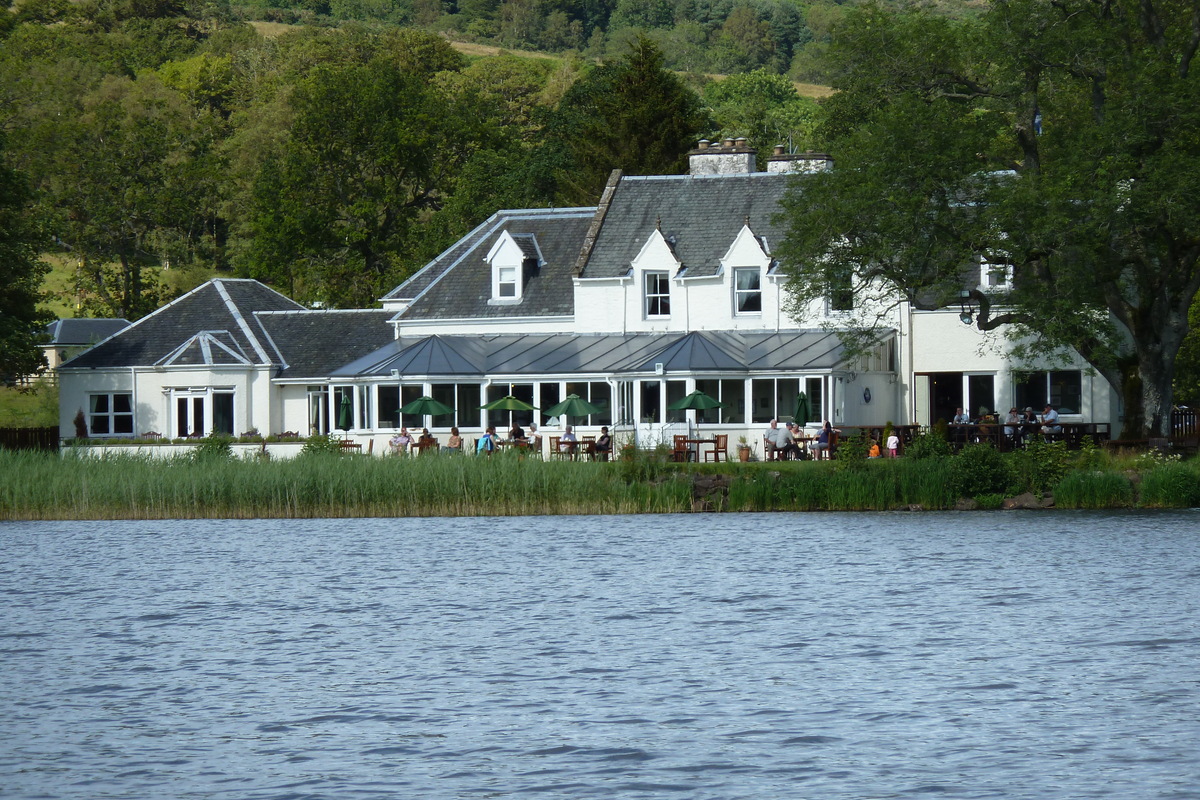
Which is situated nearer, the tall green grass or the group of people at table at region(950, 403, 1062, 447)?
the tall green grass

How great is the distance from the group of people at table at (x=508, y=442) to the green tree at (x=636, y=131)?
68.4ft

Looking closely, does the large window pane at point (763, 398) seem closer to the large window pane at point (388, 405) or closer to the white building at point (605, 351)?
the white building at point (605, 351)

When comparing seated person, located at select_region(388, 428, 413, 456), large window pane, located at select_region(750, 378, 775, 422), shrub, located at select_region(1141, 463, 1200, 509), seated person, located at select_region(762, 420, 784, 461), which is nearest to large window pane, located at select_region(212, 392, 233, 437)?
seated person, located at select_region(388, 428, 413, 456)

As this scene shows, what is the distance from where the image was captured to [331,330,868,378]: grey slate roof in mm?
47281

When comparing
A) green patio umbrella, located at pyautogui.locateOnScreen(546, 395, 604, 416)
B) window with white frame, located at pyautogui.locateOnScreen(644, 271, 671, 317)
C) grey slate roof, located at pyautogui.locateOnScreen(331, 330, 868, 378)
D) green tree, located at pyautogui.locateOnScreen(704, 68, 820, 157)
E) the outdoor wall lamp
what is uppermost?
green tree, located at pyautogui.locateOnScreen(704, 68, 820, 157)

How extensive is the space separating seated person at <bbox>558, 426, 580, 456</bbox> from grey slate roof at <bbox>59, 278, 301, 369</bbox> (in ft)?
45.3

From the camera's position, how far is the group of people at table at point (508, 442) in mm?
43750

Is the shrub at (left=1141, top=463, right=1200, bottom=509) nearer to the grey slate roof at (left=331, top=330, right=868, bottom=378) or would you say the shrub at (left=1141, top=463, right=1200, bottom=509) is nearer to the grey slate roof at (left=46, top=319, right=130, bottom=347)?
the grey slate roof at (left=331, top=330, right=868, bottom=378)

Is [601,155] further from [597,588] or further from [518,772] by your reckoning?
[518,772]

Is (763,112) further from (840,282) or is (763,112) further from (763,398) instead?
(840,282)

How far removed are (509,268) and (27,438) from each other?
50.8 ft

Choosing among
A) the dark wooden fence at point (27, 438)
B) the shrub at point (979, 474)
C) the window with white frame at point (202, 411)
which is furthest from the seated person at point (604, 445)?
the dark wooden fence at point (27, 438)

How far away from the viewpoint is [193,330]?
58.1m

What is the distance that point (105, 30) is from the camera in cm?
12044
